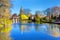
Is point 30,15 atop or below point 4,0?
below

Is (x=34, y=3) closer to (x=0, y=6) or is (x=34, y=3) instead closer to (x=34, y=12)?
(x=34, y=12)

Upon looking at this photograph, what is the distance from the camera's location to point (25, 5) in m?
9.41

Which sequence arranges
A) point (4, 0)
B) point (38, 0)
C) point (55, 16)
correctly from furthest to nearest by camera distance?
1. point (55, 16)
2. point (38, 0)
3. point (4, 0)

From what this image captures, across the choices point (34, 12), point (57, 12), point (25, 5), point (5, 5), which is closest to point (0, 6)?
point (5, 5)

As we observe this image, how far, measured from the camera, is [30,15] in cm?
966

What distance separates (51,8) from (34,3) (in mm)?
1170

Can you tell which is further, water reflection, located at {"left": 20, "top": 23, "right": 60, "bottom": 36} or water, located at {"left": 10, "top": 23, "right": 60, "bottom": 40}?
water reflection, located at {"left": 20, "top": 23, "right": 60, "bottom": 36}

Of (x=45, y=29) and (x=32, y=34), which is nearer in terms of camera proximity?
(x=32, y=34)

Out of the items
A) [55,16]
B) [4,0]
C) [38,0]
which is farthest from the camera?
[55,16]

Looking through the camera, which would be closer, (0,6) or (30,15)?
(0,6)

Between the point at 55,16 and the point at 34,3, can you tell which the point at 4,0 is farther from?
the point at 55,16

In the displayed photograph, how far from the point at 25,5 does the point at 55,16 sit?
2.14 m

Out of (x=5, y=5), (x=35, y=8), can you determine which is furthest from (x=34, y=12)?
(x=5, y=5)

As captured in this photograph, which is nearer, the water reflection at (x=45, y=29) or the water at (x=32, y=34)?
the water at (x=32, y=34)
